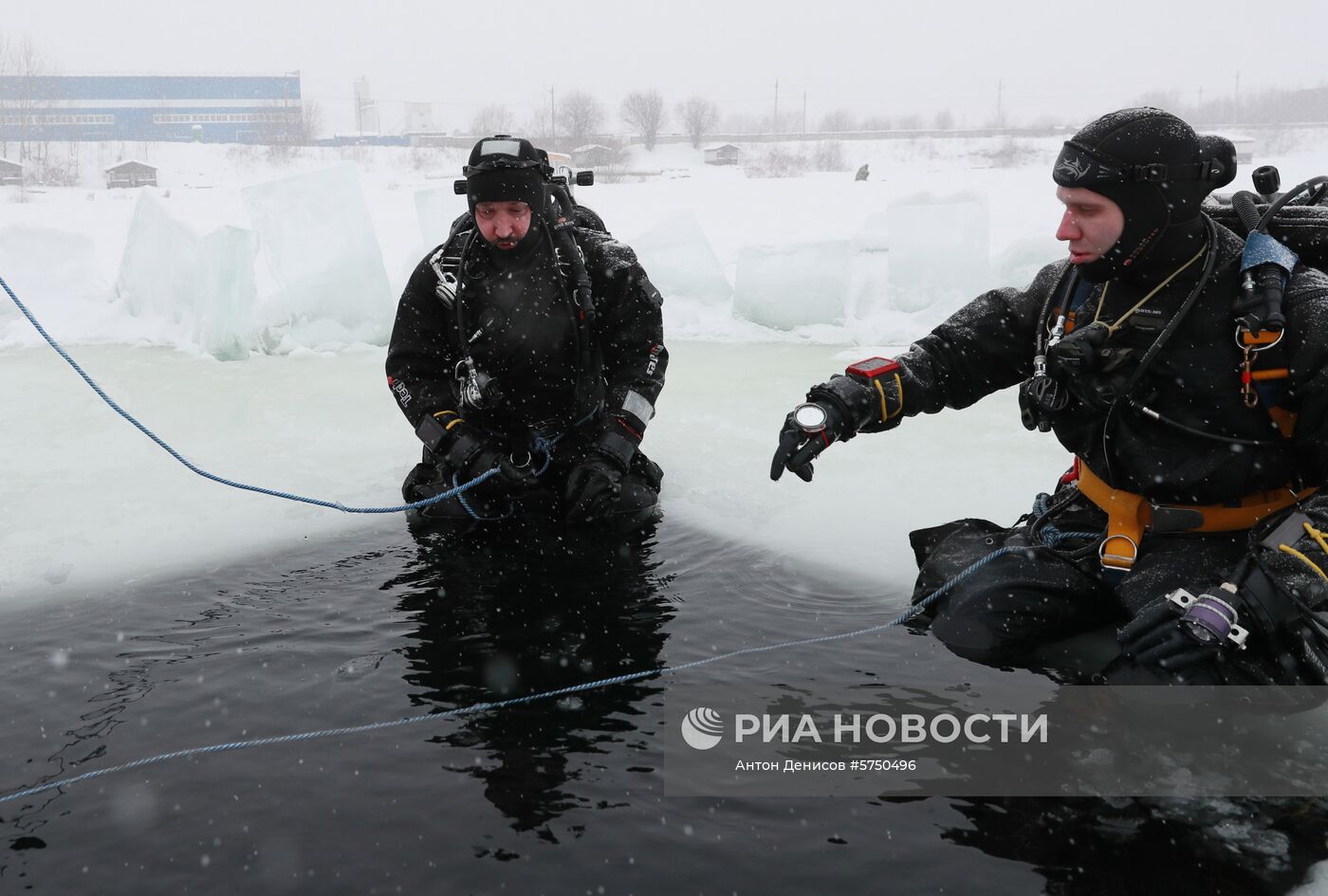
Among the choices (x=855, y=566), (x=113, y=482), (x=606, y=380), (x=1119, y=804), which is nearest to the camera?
(x=1119, y=804)

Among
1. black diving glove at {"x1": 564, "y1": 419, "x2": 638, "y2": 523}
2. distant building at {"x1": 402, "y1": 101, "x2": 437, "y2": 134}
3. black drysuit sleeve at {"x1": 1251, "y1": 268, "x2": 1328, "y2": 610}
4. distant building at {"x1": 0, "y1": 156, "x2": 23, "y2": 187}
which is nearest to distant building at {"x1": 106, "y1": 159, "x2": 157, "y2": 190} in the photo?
distant building at {"x1": 0, "y1": 156, "x2": 23, "y2": 187}

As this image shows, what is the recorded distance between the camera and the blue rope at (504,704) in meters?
2.28

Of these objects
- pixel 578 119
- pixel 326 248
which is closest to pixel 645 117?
pixel 578 119

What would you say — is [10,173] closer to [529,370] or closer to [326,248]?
[326,248]

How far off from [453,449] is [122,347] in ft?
18.7

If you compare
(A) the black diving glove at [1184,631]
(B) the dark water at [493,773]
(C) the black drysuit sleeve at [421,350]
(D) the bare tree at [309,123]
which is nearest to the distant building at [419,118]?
(D) the bare tree at [309,123]

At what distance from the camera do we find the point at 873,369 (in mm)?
2922

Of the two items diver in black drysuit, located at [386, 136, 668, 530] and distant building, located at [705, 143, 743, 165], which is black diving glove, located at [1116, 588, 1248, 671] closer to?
diver in black drysuit, located at [386, 136, 668, 530]

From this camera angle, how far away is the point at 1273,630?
2.14 m

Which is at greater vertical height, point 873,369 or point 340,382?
point 873,369

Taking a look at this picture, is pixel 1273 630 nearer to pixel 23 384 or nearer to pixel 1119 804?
pixel 1119 804

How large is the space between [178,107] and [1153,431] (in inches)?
2384

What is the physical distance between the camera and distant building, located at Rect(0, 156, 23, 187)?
89.9ft

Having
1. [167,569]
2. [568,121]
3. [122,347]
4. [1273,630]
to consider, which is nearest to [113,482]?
[167,569]
